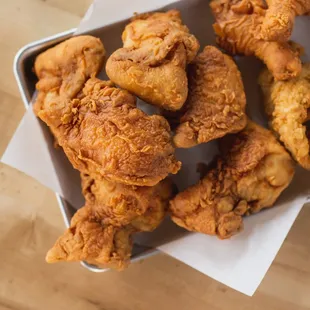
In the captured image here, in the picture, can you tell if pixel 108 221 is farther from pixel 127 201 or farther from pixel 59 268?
pixel 59 268

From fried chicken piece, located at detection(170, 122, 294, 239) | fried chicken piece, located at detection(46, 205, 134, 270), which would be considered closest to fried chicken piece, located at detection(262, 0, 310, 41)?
fried chicken piece, located at detection(170, 122, 294, 239)

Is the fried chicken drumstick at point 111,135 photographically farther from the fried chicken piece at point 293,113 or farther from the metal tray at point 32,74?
the fried chicken piece at point 293,113

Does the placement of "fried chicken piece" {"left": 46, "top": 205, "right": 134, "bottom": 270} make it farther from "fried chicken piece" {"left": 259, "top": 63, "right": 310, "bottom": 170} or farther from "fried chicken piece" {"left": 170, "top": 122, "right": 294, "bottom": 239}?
"fried chicken piece" {"left": 259, "top": 63, "right": 310, "bottom": 170}

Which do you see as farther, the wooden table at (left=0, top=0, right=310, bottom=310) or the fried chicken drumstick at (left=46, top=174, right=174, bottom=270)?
the wooden table at (left=0, top=0, right=310, bottom=310)

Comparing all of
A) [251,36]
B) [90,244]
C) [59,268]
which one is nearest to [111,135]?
[90,244]

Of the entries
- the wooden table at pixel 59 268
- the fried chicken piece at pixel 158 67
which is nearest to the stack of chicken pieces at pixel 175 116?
the fried chicken piece at pixel 158 67

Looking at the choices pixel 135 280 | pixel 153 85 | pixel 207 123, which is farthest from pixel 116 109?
pixel 135 280
